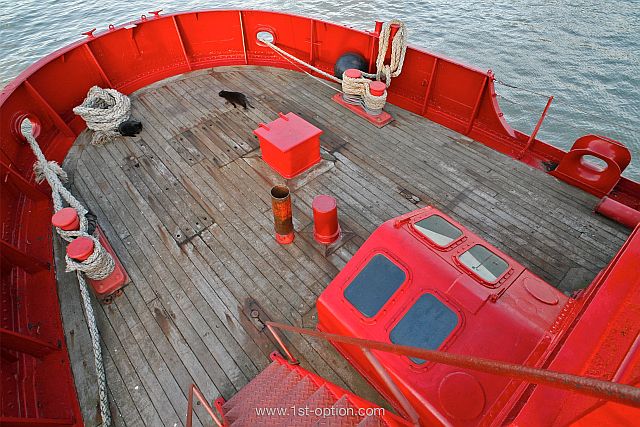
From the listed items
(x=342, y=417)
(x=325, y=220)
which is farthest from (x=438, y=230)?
(x=342, y=417)

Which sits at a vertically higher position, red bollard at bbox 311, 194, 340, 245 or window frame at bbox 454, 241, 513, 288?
window frame at bbox 454, 241, 513, 288

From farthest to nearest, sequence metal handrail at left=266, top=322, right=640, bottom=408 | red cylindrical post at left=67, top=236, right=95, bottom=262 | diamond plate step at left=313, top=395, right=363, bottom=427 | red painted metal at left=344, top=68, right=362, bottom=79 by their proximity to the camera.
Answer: red painted metal at left=344, top=68, right=362, bottom=79 → red cylindrical post at left=67, top=236, right=95, bottom=262 → diamond plate step at left=313, top=395, right=363, bottom=427 → metal handrail at left=266, top=322, right=640, bottom=408

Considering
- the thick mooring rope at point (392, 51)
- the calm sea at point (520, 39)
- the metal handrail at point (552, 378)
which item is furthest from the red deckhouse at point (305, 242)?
the calm sea at point (520, 39)

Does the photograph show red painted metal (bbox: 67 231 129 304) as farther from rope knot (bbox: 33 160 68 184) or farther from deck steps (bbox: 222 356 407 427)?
deck steps (bbox: 222 356 407 427)

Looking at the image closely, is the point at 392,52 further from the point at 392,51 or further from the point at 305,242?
the point at 305,242

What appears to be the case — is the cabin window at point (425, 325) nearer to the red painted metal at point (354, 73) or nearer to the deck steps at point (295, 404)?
the deck steps at point (295, 404)

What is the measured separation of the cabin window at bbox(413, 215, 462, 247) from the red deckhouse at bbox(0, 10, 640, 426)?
3cm

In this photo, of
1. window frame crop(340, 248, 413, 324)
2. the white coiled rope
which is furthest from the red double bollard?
window frame crop(340, 248, 413, 324)

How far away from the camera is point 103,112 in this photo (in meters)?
7.82

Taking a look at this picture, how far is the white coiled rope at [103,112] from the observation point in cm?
777

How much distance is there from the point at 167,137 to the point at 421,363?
7093 mm

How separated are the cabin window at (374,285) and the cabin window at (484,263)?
0.76 m

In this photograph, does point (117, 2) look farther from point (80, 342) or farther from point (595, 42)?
point (595, 42)

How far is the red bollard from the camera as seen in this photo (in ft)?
18.1
